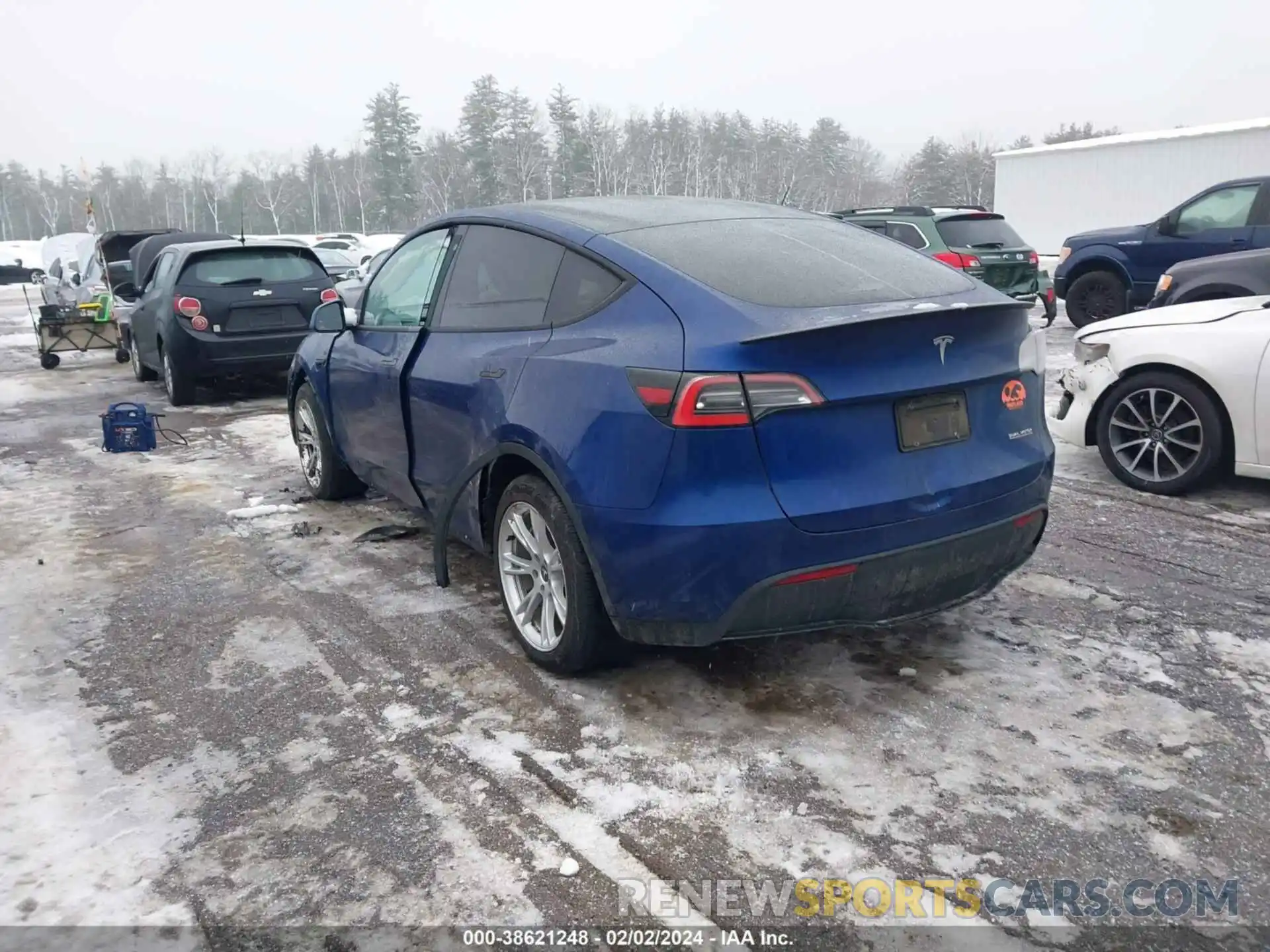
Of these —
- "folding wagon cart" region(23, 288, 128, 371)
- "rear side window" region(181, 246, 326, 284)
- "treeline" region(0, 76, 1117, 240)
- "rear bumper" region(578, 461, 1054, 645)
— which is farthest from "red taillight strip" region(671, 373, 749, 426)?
"treeline" region(0, 76, 1117, 240)

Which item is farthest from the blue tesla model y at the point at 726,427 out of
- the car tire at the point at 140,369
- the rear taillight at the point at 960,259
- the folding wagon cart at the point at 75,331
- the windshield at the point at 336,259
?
the windshield at the point at 336,259

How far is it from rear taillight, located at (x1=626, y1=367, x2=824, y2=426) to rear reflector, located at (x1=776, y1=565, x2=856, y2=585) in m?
0.49

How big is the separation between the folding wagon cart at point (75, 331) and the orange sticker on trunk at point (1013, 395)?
1306 cm

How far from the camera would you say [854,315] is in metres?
3.03

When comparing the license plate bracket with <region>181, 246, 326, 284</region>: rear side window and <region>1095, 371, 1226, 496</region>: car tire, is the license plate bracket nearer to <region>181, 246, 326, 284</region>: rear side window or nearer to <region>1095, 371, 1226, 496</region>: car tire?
<region>1095, 371, 1226, 496</region>: car tire

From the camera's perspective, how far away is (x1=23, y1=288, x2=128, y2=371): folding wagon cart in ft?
42.3

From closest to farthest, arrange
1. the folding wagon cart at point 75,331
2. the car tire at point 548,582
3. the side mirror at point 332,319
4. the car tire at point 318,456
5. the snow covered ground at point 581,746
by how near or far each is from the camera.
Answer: the snow covered ground at point 581,746 < the car tire at point 548,582 < the side mirror at point 332,319 < the car tire at point 318,456 < the folding wagon cart at point 75,331

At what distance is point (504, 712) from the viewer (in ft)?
11.0

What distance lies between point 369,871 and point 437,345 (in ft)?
7.51

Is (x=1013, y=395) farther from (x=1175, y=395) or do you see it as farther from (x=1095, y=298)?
(x=1095, y=298)

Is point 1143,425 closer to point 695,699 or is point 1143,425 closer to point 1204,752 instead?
point 1204,752

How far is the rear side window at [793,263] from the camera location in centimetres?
319

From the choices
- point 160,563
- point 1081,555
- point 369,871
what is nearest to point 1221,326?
point 1081,555

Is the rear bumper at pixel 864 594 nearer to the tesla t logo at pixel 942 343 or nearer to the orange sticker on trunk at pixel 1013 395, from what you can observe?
the orange sticker on trunk at pixel 1013 395
